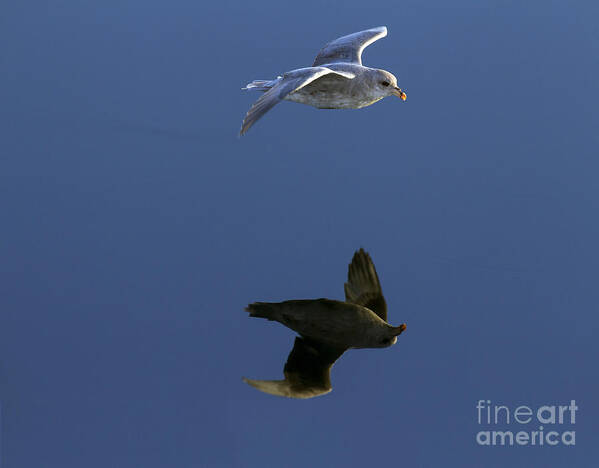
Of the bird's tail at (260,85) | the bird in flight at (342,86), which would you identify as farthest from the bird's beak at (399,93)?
the bird's tail at (260,85)

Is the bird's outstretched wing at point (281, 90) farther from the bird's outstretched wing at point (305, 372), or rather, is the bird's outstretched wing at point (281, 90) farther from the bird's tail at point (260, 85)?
the bird's outstretched wing at point (305, 372)

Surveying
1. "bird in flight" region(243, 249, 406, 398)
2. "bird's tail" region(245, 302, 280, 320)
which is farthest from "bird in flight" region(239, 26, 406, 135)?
"bird's tail" region(245, 302, 280, 320)

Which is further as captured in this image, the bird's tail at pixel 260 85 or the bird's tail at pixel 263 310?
the bird's tail at pixel 260 85

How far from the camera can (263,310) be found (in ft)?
19.7

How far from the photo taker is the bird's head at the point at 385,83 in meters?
6.84

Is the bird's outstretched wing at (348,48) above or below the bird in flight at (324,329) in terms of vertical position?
above

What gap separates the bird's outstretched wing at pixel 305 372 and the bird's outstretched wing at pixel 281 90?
182 centimetres

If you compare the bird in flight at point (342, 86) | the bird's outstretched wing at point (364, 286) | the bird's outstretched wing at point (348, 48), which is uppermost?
the bird's outstretched wing at point (348, 48)

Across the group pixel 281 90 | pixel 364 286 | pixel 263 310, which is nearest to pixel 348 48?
pixel 281 90

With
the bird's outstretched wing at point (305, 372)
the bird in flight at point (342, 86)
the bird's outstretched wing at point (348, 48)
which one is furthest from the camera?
the bird's outstretched wing at point (348, 48)

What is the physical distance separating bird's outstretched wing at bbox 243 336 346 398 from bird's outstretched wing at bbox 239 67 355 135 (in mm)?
1821

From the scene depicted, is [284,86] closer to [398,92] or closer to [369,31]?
[398,92]

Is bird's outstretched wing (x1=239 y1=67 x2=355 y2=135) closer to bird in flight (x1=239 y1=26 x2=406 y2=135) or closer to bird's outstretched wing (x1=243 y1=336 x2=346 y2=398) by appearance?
bird in flight (x1=239 y1=26 x2=406 y2=135)

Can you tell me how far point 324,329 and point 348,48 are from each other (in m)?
3.48
